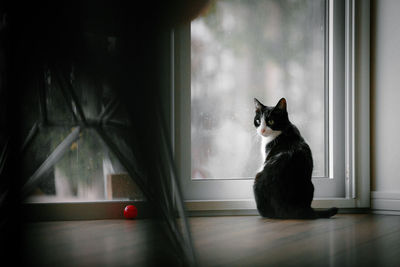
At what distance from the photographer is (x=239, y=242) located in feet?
3.57

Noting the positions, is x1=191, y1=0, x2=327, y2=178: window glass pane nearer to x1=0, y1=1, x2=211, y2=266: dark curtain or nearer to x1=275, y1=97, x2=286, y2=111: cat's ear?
x1=275, y1=97, x2=286, y2=111: cat's ear

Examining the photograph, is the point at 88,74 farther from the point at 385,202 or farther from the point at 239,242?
the point at 385,202

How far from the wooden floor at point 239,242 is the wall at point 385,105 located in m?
0.24

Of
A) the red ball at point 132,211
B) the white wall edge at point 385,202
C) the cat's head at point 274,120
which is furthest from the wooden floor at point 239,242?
the cat's head at point 274,120

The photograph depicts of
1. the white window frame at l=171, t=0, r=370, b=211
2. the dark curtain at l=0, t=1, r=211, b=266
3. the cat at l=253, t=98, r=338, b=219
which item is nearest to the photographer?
the dark curtain at l=0, t=1, r=211, b=266

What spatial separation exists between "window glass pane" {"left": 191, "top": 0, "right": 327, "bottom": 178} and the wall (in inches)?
9.2

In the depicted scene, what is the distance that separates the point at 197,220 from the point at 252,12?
99cm

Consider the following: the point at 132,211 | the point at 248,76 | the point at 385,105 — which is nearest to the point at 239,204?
the point at 248,76

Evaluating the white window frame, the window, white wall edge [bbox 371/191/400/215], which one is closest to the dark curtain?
the window

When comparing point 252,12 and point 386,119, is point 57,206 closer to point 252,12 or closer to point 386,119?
point 252,12

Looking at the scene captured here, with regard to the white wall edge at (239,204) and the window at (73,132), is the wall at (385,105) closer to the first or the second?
the white wall edge at (239,204)

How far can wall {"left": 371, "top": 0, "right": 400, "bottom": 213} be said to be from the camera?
1.75m

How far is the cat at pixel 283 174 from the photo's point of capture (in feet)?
5.03

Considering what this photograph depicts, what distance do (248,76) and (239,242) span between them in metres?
0.98
